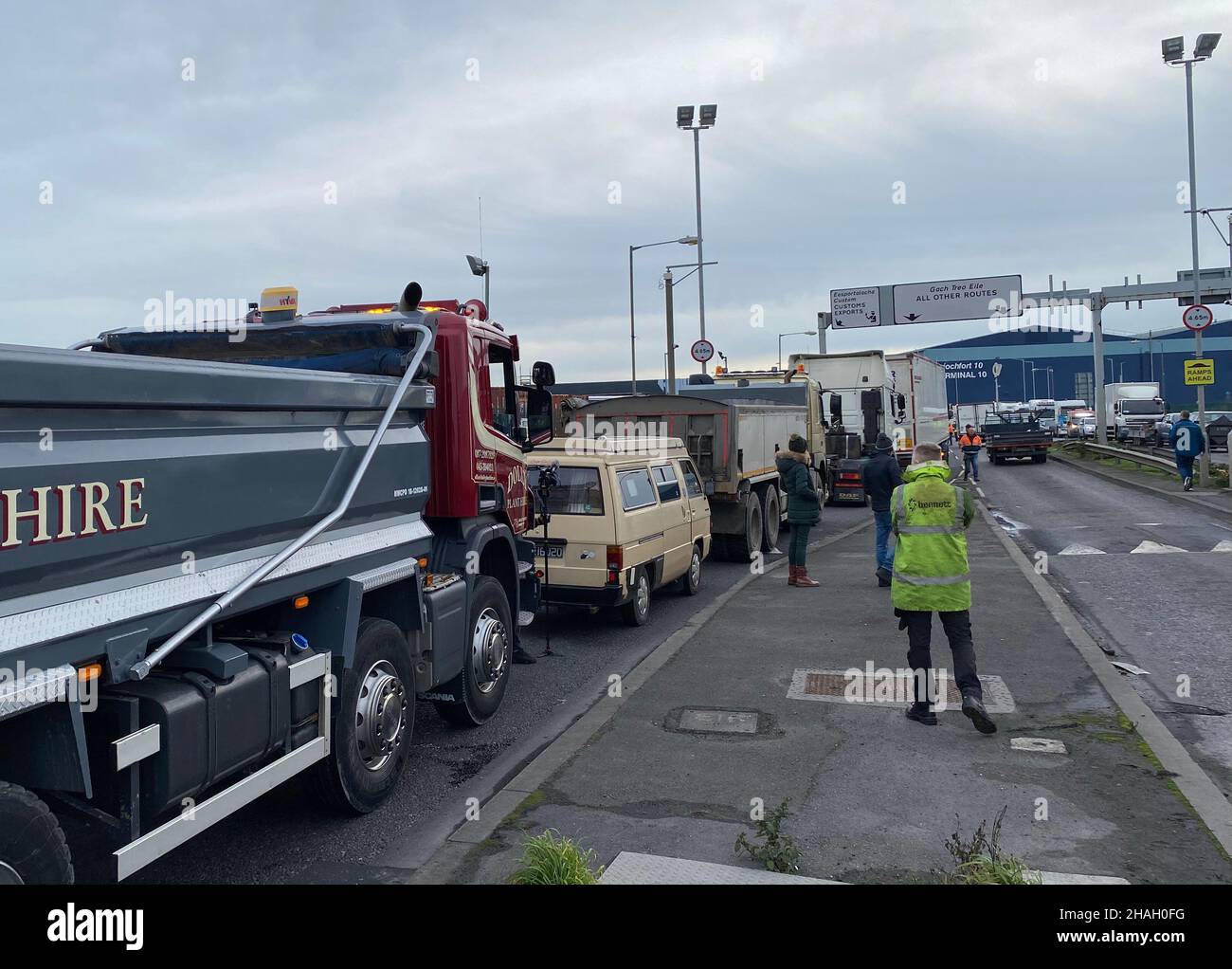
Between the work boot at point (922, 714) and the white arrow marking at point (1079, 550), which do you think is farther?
the white arrow marking at point (1079, 550)

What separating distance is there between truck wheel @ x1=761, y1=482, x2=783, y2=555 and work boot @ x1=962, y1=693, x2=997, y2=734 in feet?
32.2

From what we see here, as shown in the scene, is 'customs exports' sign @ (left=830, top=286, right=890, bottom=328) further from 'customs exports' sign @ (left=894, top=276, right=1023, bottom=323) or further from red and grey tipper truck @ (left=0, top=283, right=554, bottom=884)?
red and grey tipper truck @ (left=0, top=283, right=554, bottom=884)

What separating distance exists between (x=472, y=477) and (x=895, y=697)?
3420 millimetres

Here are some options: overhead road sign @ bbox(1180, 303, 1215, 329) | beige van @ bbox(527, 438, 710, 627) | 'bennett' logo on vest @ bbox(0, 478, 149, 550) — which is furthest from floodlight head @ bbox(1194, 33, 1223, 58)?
'bennett' logo on vest @ bbox(0, 478, 149, 550)

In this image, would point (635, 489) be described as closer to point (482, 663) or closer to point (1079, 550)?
point (482, 663)

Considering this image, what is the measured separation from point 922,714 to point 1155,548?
10209 mm

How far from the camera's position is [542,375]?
7949 millimetres

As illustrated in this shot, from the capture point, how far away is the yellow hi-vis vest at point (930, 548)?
696cm

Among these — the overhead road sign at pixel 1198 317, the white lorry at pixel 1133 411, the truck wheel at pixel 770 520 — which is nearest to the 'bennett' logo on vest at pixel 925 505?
the truck wheel at pixel 770 520

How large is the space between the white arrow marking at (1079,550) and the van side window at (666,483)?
6.89m

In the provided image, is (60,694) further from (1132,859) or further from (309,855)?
(1132,859)

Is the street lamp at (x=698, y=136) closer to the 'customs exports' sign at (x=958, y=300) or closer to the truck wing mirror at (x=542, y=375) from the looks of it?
the 'customs exports' sign at (x=958, y=300)

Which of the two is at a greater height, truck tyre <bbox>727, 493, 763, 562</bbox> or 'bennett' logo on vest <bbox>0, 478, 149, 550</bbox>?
'bennett' logo on vest <bbox>0, 478, 149, 550</bbox>

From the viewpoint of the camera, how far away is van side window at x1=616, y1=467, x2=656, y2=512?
1034 centimetres
